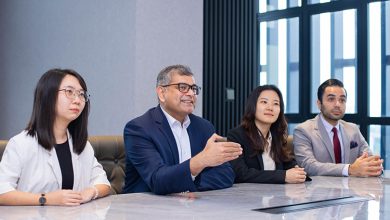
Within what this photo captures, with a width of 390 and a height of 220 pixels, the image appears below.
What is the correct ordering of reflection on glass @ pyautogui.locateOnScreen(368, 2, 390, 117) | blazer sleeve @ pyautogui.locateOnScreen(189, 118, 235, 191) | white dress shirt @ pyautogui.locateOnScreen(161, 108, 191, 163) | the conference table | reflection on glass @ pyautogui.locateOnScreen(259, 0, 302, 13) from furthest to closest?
reflection on glass @ pyautogui.locateOnScreen(259, 0, 302, 13) → reflection on glass @ pyautogui.locateOnScreen(368, 2, 390, 117) → white dress shirt @ pyautogui.locateOnScreen(161, 108, 191, 163) → blazer sleeve @ pyautogui.locateOnScreen(189, 118, 235, 191) → the conference table

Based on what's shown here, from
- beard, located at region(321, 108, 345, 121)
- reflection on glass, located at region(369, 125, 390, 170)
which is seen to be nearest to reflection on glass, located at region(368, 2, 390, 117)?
reflection on glass, located at region(369, 125, 390, 170)

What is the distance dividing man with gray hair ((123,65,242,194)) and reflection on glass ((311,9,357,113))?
3.48m

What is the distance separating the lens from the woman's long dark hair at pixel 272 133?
292 cm

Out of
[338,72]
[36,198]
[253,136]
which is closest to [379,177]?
[253,136]

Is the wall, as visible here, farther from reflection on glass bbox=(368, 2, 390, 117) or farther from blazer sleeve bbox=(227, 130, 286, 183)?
reflection on glass bbox=(368, 2, 390, 117)

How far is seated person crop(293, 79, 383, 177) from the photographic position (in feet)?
10.8

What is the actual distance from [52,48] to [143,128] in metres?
3.06

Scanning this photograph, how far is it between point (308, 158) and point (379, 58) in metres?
2.71

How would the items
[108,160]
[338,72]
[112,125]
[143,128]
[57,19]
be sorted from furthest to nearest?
[338,72] → [57,19] → [112,125] → [108,160] → [143,128]

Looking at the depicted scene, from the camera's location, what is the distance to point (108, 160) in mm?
2812

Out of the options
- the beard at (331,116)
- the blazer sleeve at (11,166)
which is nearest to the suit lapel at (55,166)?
the blazer sleeve at (11,166)

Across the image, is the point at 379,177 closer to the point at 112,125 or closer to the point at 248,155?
the point at 248,155

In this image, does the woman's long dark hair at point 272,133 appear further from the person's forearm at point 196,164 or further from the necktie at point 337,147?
the person's forearm at point 196,164

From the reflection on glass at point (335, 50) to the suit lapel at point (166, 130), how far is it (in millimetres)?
3692
